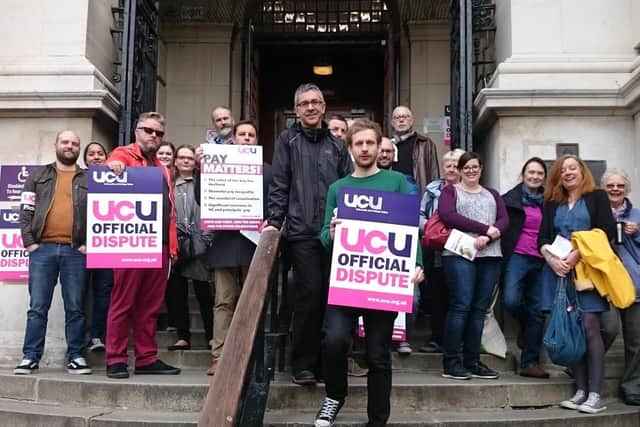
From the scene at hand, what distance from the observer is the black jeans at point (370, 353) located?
398 centimetres

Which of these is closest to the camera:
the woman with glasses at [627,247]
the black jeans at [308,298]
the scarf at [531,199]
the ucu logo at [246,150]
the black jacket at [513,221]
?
the black jeans at [308,298]

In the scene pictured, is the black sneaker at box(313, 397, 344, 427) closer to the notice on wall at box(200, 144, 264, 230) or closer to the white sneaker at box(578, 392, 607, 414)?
the notice on wall at box(200, 144, 264, 230)

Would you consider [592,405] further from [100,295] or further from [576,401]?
[100,295]

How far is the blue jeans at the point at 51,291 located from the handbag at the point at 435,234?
2.99 metres

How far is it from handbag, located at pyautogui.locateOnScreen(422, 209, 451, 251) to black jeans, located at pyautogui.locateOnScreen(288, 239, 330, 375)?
1.22 metres

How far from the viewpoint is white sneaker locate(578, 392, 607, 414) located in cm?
468

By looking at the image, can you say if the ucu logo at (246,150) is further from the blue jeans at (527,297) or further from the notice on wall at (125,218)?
the blue jeans at (527,297)

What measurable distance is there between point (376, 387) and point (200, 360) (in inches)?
90.2

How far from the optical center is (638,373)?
5.10 meters

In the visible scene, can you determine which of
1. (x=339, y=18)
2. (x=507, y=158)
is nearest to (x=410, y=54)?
(x=339, y=18)

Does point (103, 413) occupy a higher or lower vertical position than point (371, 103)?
lower

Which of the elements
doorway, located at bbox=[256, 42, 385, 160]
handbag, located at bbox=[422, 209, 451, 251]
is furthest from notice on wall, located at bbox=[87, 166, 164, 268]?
doorway, located at bbox=[256, 42, 385, 160]

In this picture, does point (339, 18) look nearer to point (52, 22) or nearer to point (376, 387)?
point (52, 22)

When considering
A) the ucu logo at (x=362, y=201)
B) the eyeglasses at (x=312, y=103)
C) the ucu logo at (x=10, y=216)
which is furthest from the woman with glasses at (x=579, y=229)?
the ucu logo at (x=10, y=216)
